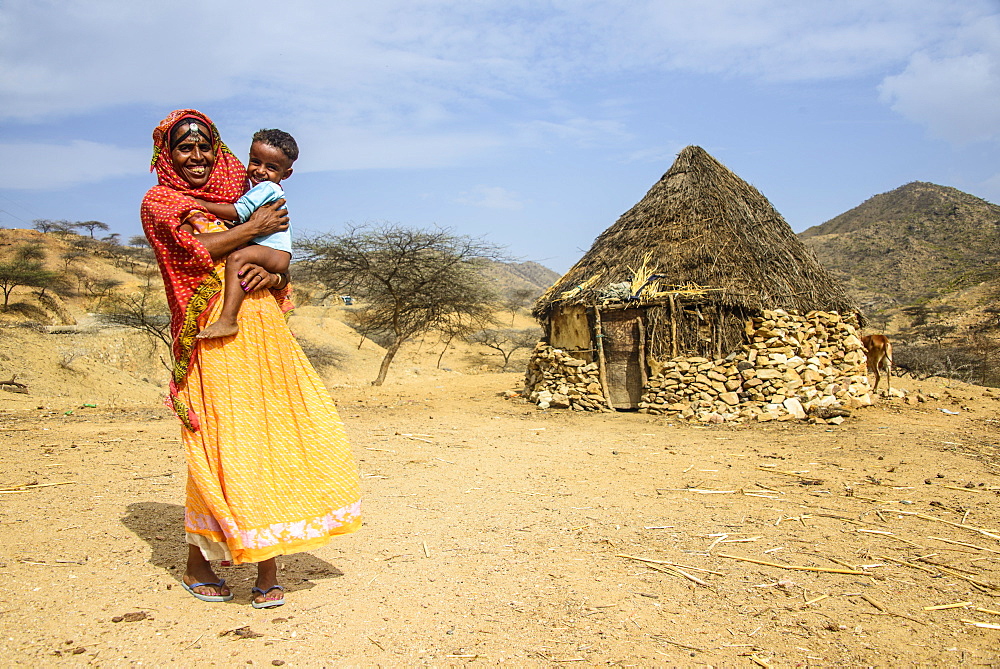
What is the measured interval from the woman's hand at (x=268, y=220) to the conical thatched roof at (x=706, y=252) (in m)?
7.43

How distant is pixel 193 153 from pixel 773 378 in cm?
826

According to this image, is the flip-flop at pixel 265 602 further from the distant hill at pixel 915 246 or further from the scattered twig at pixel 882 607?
the distant hill at pixel 915 246

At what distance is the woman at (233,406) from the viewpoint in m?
2.73

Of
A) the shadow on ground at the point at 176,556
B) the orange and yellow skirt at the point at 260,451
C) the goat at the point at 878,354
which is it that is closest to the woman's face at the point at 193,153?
the orange and yellow skirt at the point at 260,451

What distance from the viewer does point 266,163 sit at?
3.01 m

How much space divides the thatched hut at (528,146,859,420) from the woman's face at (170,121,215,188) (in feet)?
25.0

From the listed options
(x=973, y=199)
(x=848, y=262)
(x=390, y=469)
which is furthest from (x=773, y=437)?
(x=973, y=199)

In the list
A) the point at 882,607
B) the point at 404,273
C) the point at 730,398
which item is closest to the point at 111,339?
→ the point at 404,273

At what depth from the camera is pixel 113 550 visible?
3.44 meters

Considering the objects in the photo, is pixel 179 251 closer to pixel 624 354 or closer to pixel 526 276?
pixel 624 354

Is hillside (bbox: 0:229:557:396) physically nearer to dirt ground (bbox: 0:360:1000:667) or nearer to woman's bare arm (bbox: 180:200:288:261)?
dirt ground (bbox: 0:360:1000:667)

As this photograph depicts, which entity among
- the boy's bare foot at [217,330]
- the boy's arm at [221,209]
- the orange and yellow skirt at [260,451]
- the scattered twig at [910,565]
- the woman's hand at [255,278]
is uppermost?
the boy's arm at [221,209]

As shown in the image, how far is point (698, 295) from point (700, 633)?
7325mm

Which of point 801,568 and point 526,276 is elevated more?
point 526,276
